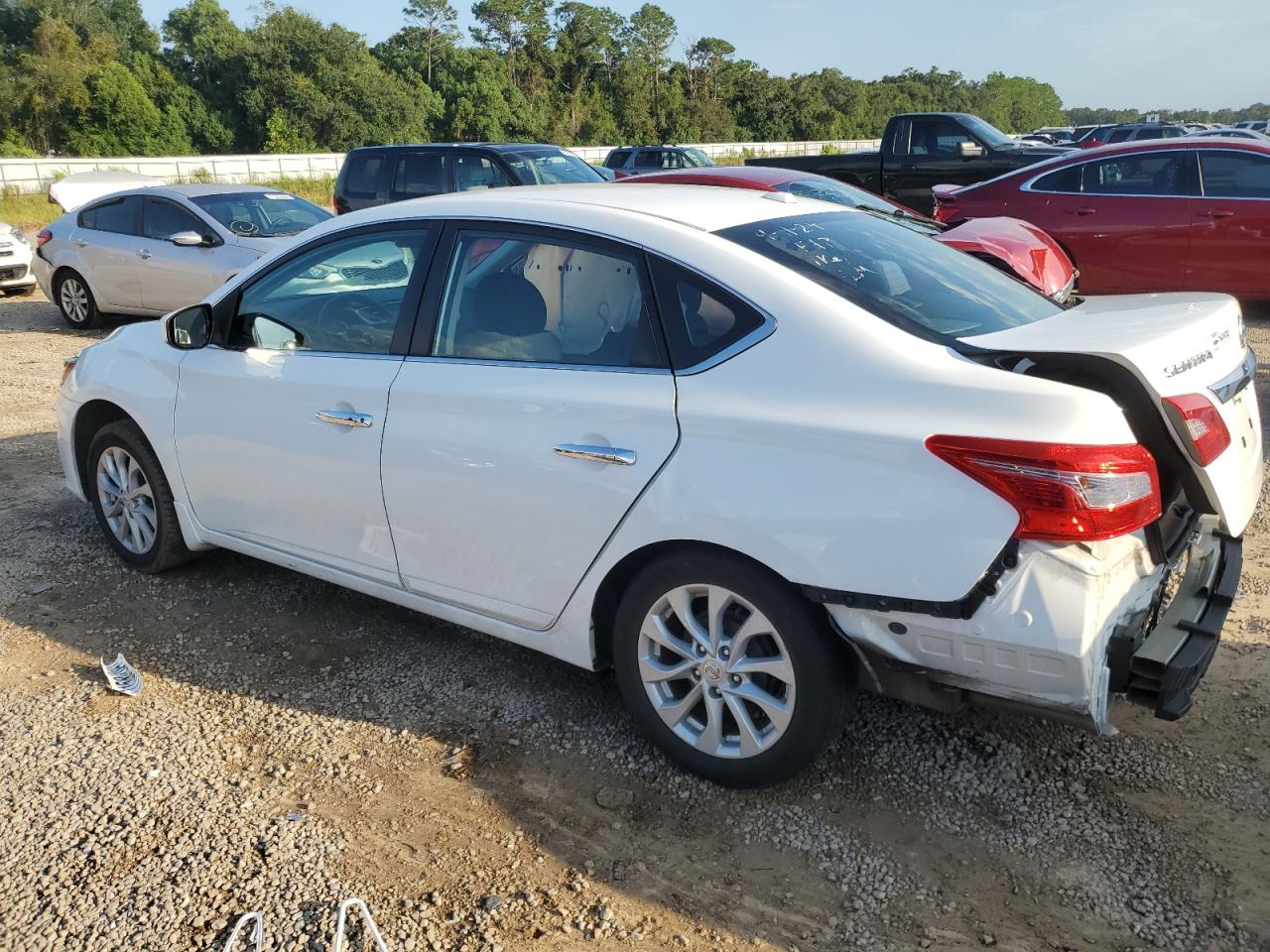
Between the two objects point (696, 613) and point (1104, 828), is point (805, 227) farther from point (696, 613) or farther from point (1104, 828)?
point (1104, 828)

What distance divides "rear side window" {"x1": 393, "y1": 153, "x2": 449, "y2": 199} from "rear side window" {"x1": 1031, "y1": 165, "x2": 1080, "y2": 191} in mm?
6386

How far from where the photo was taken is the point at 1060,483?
2.44 m

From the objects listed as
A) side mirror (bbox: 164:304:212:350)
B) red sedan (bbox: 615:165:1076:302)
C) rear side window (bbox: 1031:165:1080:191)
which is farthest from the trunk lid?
rear side window (bbox: 1031:165:1080:191)

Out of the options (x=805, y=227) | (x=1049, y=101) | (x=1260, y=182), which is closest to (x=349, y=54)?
(x=1260, y=182)

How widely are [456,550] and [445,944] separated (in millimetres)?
1264

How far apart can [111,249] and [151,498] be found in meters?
7.74

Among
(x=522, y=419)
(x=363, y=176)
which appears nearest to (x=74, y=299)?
(x=363, y=176)

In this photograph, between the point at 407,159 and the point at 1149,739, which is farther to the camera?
the point at 407,159

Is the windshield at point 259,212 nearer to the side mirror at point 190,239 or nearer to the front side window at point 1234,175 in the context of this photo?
the side mirror at point 190,239

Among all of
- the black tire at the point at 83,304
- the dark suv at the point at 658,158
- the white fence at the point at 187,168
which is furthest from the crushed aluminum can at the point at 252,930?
the white fence at the point at 187,168

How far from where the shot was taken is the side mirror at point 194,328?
4.20 meters

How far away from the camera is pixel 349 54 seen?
57.0 metres

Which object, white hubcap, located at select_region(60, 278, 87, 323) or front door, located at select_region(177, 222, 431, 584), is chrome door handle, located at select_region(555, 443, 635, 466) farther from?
white hubcap, located at select_region(60, 278, 87, 323)

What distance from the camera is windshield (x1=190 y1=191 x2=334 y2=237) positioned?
1059cm
